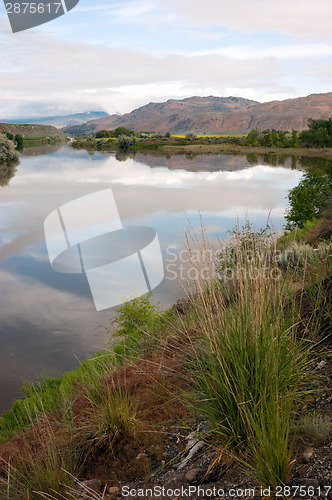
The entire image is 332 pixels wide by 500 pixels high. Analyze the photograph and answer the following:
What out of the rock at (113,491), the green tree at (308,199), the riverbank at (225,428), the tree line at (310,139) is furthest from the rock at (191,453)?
the tree line at (310,139)

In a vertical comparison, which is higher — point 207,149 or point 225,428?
point 207,149

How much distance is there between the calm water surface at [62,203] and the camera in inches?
372

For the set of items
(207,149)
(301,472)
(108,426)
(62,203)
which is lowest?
(108,426)

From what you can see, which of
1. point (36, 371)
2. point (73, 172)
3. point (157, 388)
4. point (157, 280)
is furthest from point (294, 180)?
point (157, 388)

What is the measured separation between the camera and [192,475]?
2.89 meters

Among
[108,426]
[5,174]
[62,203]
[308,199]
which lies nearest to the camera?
[108,426]

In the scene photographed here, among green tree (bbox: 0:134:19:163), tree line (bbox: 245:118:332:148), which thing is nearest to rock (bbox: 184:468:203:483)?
green tree (bbox: 0:134:19:163)

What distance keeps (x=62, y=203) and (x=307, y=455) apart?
27673 millimetres

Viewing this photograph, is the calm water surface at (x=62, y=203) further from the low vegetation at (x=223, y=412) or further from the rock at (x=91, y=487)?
the rock at (x=91, y=487)

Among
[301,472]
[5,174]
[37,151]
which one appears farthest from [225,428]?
[37,151]

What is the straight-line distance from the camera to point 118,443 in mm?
3680

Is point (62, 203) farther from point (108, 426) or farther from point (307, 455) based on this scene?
point (307, 455)

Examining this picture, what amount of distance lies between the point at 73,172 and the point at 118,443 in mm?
45343

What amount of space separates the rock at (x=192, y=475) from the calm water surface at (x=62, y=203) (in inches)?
203
